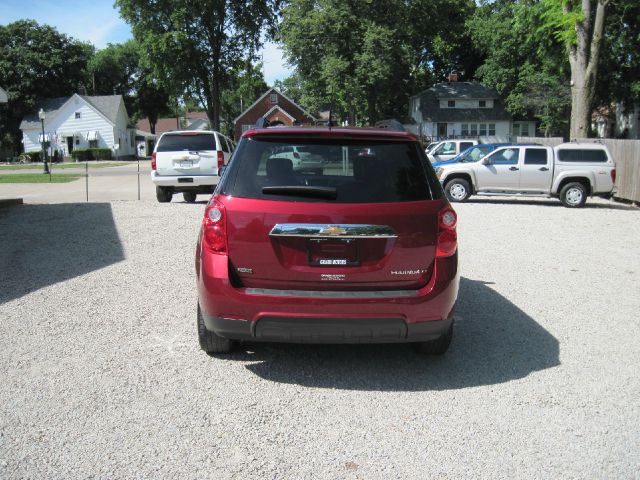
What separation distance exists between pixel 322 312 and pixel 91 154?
218 feet

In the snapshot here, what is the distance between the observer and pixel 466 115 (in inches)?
2347

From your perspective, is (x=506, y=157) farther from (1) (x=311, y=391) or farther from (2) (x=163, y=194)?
(1) (x=311, y=391)

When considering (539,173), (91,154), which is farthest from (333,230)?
(91,154)

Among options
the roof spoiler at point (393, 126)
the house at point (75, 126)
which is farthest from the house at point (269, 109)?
the roof spoiler at point (393, 126)

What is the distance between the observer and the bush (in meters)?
62.8

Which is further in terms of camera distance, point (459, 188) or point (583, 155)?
point (459, 188)

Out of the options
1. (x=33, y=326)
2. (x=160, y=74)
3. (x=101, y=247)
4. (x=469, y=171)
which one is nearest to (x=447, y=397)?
(x=33, y=326)

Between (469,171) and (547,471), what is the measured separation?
15643mm

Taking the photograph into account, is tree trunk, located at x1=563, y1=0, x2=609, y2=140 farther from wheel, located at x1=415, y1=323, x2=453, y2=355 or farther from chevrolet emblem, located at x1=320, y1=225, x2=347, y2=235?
chevrolet emblem, located at x1=320, y1=225, x2=347, y2=235

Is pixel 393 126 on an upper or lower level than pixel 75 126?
lower

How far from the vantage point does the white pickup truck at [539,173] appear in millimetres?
17453

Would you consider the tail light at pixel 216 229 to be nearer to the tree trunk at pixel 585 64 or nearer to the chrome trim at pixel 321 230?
the chrome trim at pixel 321 230

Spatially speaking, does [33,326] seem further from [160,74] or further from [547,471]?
[160,74]

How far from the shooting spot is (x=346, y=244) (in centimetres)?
409
